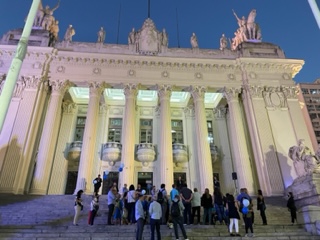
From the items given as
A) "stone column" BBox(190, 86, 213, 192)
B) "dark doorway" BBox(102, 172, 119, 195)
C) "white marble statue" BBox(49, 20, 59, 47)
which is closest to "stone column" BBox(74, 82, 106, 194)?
"dark doorway" BBox(102, 172, 119, 195)

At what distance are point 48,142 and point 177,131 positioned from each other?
11.2 metres

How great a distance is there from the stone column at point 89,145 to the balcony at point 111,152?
6.90 feet

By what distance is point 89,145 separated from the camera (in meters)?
18.1

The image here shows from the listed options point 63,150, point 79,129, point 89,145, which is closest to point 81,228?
point 89,145

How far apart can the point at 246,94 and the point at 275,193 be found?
812 cm

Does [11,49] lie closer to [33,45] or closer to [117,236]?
[33,45]

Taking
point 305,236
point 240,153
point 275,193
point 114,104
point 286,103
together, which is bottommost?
point 305,236

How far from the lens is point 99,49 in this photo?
21.7 meters

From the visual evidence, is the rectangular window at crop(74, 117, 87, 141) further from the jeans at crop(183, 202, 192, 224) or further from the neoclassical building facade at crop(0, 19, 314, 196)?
the jeans at crop(183, 202, 192, 224)

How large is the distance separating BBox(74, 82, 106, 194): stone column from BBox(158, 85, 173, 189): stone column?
486 centimetres

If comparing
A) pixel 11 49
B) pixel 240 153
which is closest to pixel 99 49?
pixel 11 49

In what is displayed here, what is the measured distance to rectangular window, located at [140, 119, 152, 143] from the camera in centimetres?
2290

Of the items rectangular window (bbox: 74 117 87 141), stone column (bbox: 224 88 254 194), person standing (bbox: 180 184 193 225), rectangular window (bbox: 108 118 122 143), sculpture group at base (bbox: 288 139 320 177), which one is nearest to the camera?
person standing (bbox: 180 184 193 225)

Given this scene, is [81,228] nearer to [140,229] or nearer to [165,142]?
[140,229]
